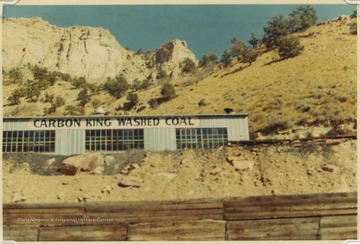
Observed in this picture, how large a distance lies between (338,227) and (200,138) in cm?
1091

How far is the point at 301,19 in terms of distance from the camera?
50.1 meters

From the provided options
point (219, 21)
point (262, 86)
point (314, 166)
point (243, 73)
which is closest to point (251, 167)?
point (314, 166)

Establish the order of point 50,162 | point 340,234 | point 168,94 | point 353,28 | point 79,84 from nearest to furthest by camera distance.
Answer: point 340,234 < point 50,162 < point 168,94 < point 353,28 < point 79,84

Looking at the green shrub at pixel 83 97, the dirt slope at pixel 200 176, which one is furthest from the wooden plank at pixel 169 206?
the green shrub at pixel 83 97

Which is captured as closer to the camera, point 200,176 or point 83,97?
point 200,176

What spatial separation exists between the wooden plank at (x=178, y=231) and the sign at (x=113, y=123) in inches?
402

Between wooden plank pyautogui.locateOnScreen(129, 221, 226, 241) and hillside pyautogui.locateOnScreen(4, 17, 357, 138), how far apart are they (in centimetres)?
1395

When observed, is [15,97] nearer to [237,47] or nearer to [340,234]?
[237,47]

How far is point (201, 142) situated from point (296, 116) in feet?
31.3

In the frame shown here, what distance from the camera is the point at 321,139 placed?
801 inches

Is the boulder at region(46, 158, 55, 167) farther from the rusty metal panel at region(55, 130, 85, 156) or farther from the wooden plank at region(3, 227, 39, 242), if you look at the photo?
the wooden plank at region(3, 227, 39, 242)

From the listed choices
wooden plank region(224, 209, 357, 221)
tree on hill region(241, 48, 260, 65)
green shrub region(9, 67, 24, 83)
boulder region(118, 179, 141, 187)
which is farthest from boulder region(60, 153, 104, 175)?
green shrub region(9, 67, 24, 83)

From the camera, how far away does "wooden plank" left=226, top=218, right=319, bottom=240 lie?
484 inches

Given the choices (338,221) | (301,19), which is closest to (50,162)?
(338,221)
